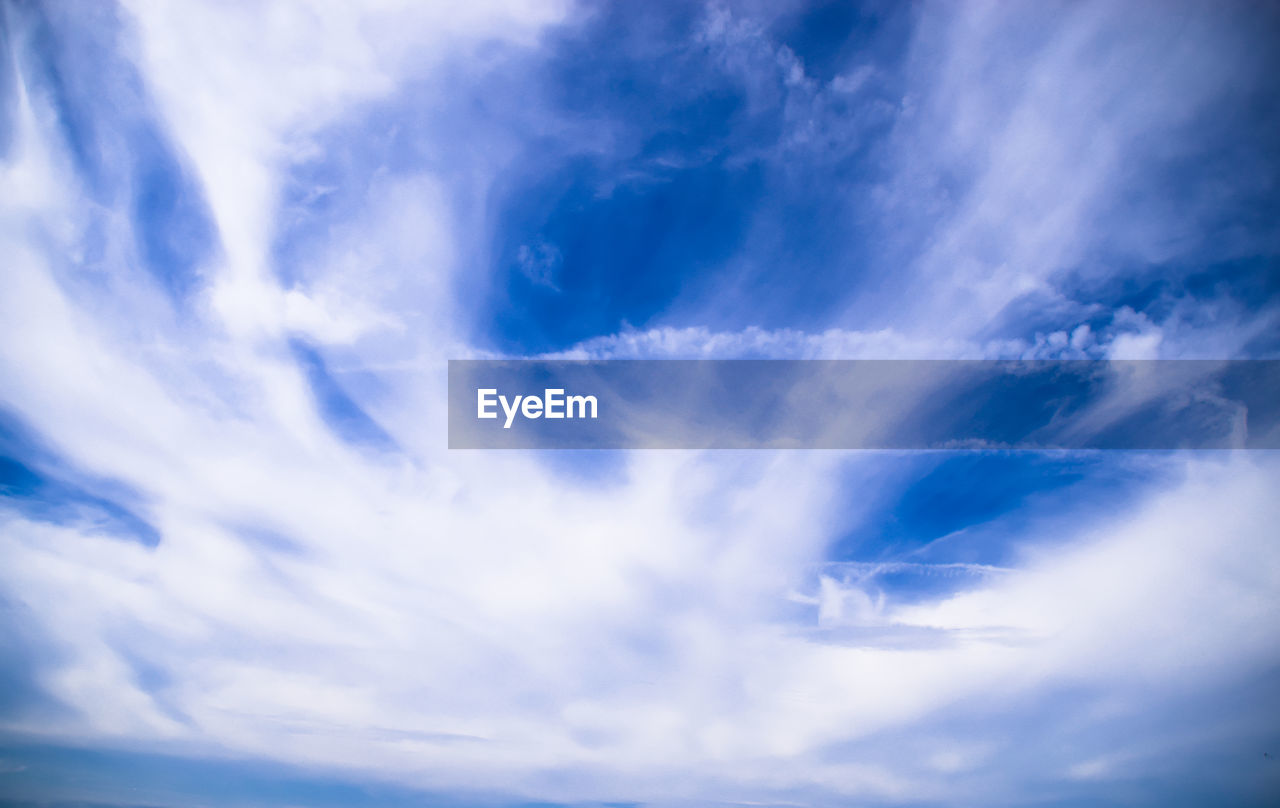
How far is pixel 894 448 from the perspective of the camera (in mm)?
13352

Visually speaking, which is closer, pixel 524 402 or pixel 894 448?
pixel 524 402

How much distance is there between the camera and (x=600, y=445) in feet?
42.6

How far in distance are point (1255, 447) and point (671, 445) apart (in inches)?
554

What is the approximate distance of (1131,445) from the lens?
41.6ft

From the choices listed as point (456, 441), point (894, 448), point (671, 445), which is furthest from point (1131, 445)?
point (456, 441)

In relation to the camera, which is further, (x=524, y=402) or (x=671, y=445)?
(x=671, y=445)

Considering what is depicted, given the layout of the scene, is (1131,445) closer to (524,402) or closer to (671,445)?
(671,445)

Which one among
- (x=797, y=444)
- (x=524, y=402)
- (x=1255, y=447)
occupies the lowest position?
(x=1255, y=447)

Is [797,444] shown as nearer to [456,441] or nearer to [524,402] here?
[524,402]

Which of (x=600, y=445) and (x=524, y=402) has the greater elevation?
(x=524, y=402)

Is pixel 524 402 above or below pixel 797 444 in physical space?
above

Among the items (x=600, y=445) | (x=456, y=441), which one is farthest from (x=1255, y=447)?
(x=456, y=441)

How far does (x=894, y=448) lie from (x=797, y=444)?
7.95 feet

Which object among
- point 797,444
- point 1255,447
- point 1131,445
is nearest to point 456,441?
point 797,444
